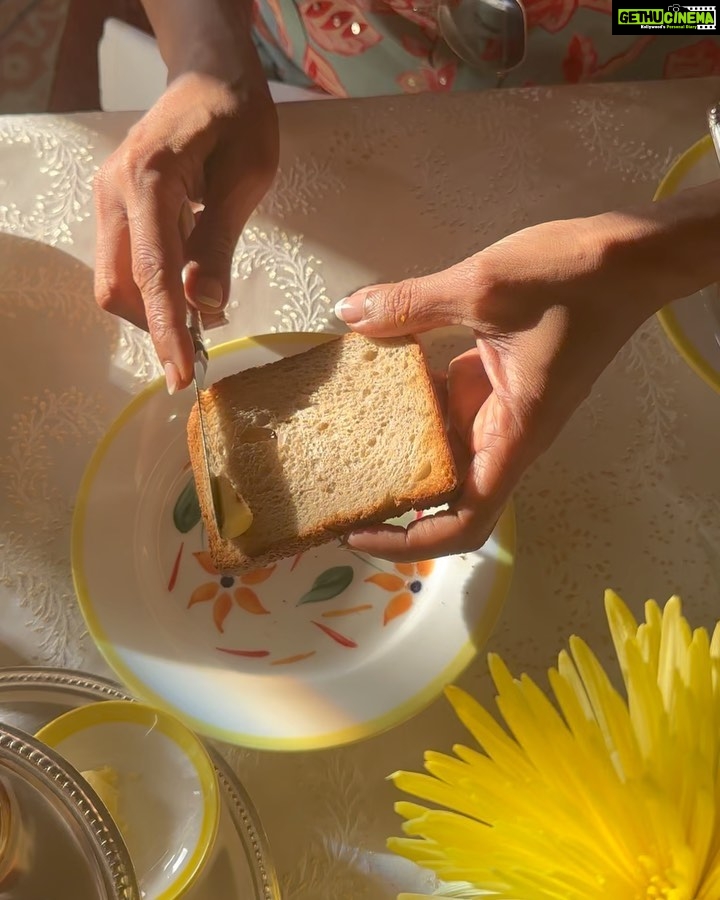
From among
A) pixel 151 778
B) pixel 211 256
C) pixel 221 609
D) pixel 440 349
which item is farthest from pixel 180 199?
pixel 151 778

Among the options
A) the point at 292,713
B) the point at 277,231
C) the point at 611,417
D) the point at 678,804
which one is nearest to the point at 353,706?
the point at 292,713

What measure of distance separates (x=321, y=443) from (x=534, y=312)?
23 centimetres

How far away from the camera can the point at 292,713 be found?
0.69 metres

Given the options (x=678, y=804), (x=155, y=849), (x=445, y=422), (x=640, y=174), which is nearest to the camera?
(x=678, y=804)

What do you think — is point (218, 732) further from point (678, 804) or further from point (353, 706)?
point (678, 804)

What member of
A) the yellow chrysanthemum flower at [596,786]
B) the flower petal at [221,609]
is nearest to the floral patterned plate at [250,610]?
the flower petal at [221,609]

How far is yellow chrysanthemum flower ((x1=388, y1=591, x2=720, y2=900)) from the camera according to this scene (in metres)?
0.45

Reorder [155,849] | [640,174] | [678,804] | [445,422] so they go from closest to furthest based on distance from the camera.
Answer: [678,804], [155,849], [445,422], [640,174]

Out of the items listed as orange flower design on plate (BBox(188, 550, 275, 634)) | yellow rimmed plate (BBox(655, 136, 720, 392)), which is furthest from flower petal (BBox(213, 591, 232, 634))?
yellow rimmed plate (BBox(655, 136, 720, 392))

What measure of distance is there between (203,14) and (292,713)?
0.76 m

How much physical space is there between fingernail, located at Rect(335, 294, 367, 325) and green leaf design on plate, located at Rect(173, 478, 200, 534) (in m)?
0.23

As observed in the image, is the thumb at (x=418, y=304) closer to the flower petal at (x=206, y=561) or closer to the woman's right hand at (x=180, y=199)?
the woman's right hand at (x=180, y=199)

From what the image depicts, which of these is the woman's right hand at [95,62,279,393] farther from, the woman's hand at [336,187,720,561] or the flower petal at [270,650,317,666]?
the flower petal at [270,650,317,666]

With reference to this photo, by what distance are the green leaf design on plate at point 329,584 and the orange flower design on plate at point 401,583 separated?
0.02 metres
